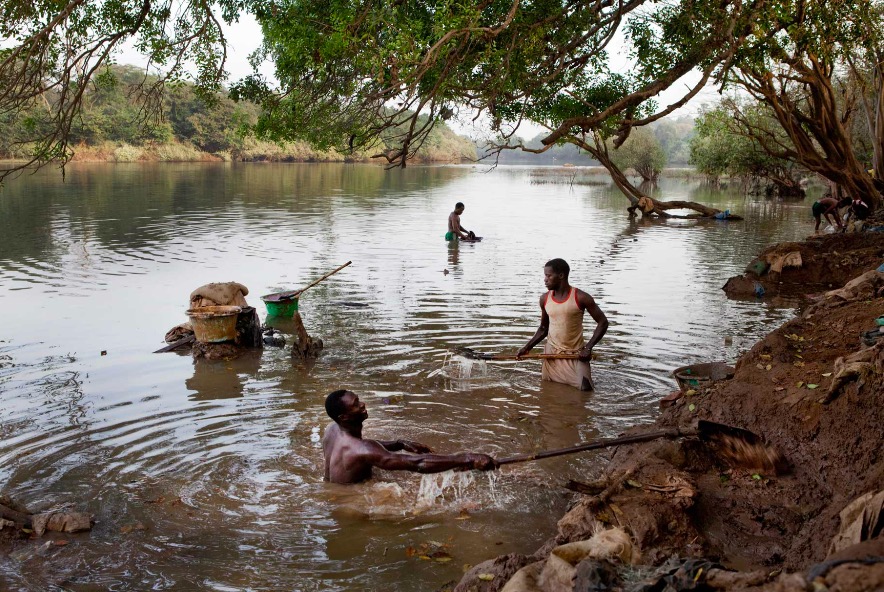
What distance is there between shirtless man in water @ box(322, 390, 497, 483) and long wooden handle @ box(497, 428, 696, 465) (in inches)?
12.6

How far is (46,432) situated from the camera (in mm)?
7168

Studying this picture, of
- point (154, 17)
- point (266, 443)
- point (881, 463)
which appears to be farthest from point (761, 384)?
point (154, 17)

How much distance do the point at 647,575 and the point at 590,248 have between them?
18.2 m

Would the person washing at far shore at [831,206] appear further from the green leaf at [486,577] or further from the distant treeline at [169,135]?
the distant treeline at [169,135]

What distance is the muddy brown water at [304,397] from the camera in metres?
5.21

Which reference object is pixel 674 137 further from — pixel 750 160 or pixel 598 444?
pixel 598 444

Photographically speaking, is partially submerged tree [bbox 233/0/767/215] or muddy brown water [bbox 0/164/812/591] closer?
muddy brown water [bbox 0/164/812/591]

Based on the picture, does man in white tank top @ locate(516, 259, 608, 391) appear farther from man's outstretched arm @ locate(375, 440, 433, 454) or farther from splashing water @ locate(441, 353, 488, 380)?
man's outstretched arm @ locate(375, 440, 433, 454)

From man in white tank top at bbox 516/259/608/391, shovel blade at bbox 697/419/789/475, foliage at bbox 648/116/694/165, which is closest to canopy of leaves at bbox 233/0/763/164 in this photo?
man in white tank top at bbox 516/259/608/391

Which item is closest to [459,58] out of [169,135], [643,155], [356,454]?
[356,454]

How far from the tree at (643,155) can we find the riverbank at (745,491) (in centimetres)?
5161

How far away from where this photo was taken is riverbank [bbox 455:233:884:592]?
3844 mm

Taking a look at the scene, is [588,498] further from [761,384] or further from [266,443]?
[266,443]

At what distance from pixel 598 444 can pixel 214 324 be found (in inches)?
233
